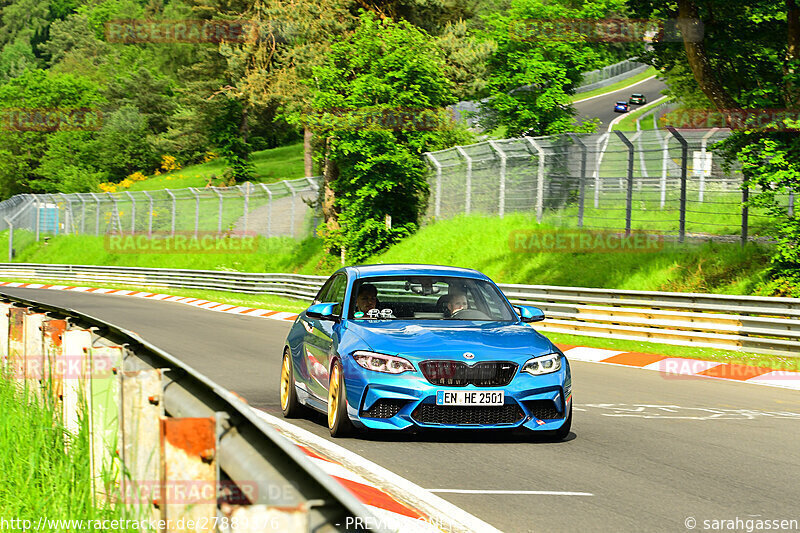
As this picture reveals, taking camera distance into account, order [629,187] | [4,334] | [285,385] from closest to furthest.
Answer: [4,334]
[285,385]
[629,187]

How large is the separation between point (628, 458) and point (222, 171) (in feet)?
261

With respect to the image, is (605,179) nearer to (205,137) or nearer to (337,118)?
(337,118)

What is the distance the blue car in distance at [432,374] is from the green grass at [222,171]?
244 feet

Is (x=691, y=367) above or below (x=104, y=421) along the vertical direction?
below

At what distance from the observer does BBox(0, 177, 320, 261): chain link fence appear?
44156 millimetres

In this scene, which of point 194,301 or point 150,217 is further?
point 150,217

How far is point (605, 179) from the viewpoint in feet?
85.6

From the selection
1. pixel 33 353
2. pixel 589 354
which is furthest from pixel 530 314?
pixel 589 354

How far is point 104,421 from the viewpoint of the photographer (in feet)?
15.2

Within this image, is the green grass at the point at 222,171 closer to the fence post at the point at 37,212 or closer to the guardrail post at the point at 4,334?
the fence post at the point at 37,212

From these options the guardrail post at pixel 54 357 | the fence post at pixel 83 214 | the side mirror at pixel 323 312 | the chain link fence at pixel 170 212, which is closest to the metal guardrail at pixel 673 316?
the side mirror at pixel 323 312

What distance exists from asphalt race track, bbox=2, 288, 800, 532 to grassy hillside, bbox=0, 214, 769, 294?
306 inches

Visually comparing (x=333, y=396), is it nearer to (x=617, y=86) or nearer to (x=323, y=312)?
(x=323, y=312)

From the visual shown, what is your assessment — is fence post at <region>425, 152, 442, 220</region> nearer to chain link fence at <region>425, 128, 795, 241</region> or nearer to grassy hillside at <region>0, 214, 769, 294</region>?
grassy hillside at <region>0, 214, 769, 294</region>
